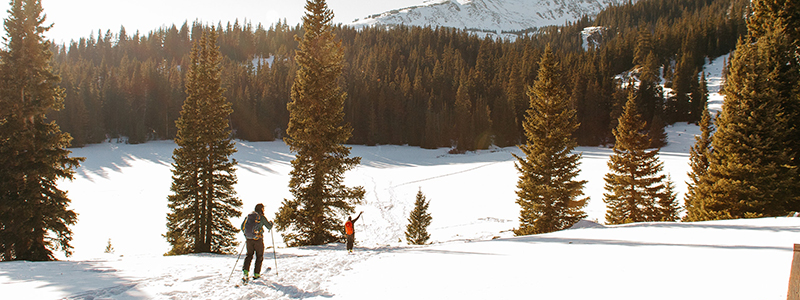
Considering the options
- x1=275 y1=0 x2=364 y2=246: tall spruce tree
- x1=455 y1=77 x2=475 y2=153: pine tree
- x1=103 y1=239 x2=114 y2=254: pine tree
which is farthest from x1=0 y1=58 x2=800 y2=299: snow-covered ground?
x1=455 y1=77 x2=475 y2=153: pine tree

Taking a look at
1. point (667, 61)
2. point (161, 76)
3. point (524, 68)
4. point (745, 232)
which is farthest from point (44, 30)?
point (667, 61)

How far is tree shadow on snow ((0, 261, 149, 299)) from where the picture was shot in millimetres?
6967

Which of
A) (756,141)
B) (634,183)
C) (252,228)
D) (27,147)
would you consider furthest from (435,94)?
(252,228)

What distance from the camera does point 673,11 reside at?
152 metres

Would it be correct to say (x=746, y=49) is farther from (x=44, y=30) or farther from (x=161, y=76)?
(x=161, y=76)

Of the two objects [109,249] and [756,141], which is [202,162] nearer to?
[109,249]

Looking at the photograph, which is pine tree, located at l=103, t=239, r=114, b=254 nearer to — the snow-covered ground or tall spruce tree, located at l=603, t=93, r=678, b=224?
the snow-covered ground

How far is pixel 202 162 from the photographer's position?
1995cm

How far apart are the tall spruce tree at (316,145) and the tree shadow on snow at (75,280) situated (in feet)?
25.8

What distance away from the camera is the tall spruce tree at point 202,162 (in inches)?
778

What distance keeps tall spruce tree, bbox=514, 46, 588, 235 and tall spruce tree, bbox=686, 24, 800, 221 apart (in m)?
6.03

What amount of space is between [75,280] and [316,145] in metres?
10.3

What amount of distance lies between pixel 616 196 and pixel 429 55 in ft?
332

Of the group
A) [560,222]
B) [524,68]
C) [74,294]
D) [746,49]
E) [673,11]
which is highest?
[673,11]
